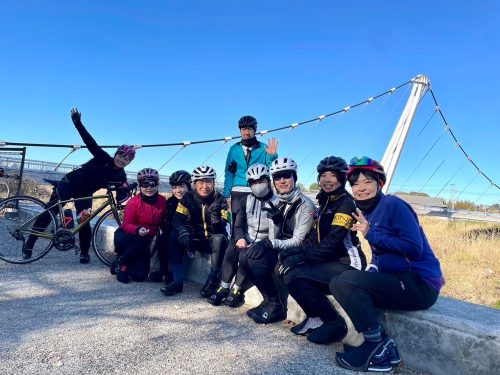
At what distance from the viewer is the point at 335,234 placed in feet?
9.73

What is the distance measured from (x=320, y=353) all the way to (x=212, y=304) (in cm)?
131

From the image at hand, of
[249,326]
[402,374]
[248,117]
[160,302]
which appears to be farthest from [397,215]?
[248,117]

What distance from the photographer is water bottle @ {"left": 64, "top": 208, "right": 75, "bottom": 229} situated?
491 cm

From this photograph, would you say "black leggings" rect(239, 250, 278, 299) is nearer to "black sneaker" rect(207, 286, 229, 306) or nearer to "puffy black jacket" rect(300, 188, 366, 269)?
"puffy black jacket" rect(300, 188, 366, 269)

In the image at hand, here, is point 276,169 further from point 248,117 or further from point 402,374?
point 402,374

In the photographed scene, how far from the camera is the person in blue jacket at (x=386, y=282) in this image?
2.48 m

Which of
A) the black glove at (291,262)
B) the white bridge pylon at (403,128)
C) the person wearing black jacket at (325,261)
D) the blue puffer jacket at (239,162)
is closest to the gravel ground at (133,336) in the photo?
the person wearing black jacket at (325,261)

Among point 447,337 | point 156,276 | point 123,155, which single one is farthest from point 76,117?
point 447,337

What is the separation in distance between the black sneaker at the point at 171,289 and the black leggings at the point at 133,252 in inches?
23.4

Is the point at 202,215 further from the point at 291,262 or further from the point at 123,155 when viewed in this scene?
the point at 123,155

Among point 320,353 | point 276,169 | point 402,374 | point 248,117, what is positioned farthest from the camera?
point 248,117

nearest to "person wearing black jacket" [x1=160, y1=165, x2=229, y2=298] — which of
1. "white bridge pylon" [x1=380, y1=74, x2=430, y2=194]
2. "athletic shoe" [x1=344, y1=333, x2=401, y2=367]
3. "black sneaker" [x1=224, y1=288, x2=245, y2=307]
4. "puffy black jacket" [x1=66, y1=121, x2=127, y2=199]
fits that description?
"black sneaker" [x1=224, y1=288, x2=245, y2=307]

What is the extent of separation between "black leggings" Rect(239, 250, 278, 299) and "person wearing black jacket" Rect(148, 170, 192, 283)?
4.02 feet

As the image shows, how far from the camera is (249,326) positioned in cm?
321
